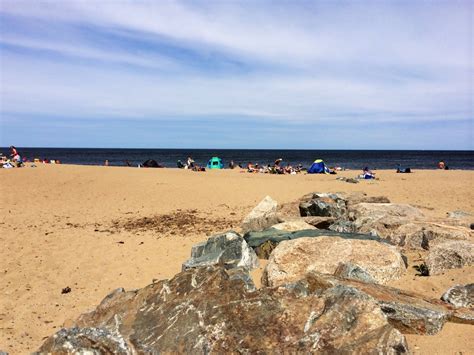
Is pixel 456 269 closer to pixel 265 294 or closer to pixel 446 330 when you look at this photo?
pixel 446 330

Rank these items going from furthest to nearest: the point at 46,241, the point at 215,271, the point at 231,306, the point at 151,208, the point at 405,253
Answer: the point at 151,208
the point at 46,241
the point at 405,253
the point at 215,271
the point at 231,306

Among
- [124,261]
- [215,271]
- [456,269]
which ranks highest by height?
[215,271]

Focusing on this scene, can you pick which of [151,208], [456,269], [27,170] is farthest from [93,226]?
[27,170]

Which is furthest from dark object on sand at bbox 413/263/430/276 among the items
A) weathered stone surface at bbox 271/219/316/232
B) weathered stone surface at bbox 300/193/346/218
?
weathered stone surface at bbox 300/193/346/218

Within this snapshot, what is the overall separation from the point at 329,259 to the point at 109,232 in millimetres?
8679

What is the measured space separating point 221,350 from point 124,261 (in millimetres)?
6877

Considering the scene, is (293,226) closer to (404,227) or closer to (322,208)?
(322,208)

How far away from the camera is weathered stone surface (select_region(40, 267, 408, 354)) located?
13.3ft

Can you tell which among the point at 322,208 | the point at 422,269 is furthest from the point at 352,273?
the point at 322,208

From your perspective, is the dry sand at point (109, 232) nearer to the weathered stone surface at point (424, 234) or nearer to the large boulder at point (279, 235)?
the large boulder at point (279, 235)

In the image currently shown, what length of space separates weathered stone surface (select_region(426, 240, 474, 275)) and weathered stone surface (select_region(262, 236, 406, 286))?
546 millimetres

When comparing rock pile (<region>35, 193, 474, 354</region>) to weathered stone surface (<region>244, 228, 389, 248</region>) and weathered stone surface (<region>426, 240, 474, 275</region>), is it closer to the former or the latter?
weathered stone surface (<region>426, 240, 474, 275</region>)

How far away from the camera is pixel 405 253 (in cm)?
931

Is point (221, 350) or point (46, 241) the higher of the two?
point (221, 350)
